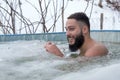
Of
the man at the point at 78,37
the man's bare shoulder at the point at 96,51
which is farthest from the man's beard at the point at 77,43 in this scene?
the man's bare shoulder at the point at 96,51

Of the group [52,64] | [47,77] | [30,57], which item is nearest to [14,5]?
[30,57]

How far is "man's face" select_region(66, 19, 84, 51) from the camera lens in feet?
11.2

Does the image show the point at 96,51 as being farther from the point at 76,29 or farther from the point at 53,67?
the point at 53,67

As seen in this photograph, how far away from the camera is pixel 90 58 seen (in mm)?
3258

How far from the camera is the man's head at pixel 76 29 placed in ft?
11.2

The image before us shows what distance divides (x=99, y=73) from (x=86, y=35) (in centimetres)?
148

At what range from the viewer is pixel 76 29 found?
11.3 feet

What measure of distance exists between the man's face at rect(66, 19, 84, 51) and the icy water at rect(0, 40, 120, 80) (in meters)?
0.21

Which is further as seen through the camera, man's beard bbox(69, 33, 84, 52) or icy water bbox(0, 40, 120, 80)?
man's beard bbox(69, 33, 84, 52)

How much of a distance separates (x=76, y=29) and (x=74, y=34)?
2.5 inches

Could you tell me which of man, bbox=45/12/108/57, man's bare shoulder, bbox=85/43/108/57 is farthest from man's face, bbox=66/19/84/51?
man's bare shoulder, bbox=85/43/108/57

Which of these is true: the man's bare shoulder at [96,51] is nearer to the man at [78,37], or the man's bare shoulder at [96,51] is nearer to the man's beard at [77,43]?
the man at [78,37]

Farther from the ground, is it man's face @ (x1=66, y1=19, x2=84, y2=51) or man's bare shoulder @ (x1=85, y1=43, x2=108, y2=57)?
man's face @ (x1=66, y1=19, x2=84, y2=51)

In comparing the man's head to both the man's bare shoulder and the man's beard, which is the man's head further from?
the man's bare shoulder
